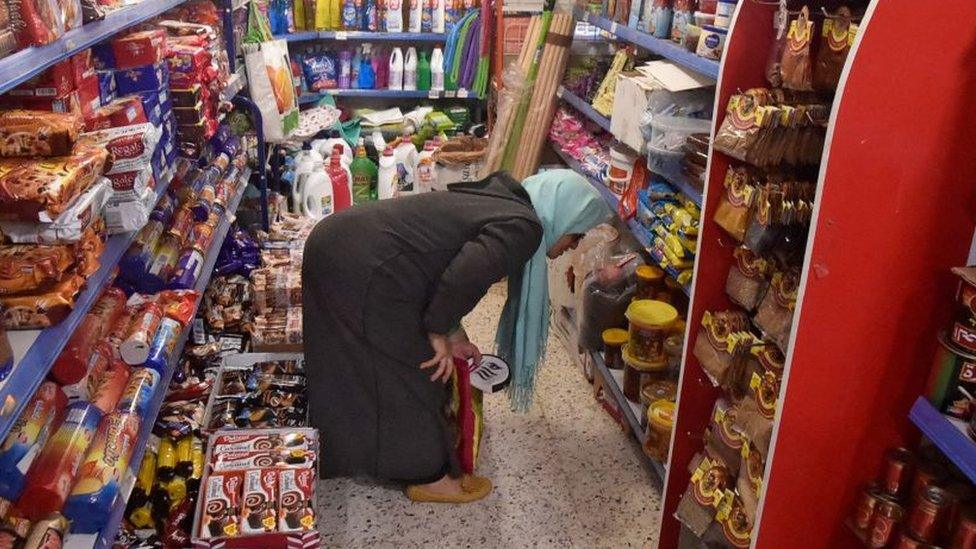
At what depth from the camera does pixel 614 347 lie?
3.33 metres

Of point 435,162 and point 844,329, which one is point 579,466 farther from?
point 435,162

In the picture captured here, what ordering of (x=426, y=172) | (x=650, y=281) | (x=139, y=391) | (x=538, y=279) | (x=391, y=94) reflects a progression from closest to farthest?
1. (x=139, y=391)
2. (x=538, y=279)
3. (x=650, y=281)
4. (x=426, y=172)
5. (x=391, y=94)

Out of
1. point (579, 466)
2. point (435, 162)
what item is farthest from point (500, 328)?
point (435, 162)

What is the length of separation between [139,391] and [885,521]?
190cm

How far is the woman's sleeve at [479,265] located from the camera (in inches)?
91.4

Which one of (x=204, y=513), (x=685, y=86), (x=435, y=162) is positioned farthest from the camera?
(x=435, y=162)

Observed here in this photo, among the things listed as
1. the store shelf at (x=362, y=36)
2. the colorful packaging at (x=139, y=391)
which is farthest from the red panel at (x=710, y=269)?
the store shelf at (x=362, y=36)

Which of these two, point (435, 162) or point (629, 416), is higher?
point (435, 162)

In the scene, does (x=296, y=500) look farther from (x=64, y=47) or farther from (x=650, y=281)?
(x=650, y=281)

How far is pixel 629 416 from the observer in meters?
3.15

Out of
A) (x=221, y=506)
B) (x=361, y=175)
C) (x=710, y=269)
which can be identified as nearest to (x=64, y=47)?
(x=221, y=506)

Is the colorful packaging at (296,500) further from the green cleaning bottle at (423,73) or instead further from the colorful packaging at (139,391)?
the green cleaning bottle at (423,73)

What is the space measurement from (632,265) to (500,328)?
70 centimetres

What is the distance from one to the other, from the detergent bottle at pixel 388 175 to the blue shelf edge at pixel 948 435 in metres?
4.49
